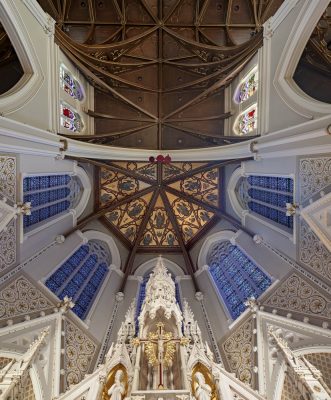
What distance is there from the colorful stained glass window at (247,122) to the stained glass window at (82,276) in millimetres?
7502

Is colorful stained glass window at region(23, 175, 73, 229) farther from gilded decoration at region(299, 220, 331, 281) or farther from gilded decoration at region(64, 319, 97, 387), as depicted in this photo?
gilded decoration at region(299, 220, 331, 281)

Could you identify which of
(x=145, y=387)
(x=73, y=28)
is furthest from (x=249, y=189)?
(x=73, y=28)

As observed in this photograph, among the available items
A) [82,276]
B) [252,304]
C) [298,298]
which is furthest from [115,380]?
[82,276]

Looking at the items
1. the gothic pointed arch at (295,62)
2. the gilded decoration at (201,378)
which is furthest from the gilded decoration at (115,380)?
the gothic pointed arch at (295,62)

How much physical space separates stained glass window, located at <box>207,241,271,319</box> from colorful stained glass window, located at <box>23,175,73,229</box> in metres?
6.42

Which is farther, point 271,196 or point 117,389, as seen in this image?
point 271,196

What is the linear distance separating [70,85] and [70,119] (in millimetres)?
1380

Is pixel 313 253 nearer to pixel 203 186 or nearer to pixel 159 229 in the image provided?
pixel 203 186

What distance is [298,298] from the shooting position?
28.6ft

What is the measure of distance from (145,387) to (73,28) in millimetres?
13503

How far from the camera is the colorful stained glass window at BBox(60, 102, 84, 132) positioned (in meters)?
12.1

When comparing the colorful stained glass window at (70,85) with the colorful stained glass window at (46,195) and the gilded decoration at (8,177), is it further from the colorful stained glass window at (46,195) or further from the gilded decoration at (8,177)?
the gilded decoration at (8,177)

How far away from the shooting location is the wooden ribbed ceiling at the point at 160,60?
13.2 m

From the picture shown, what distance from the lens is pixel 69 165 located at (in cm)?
1203
